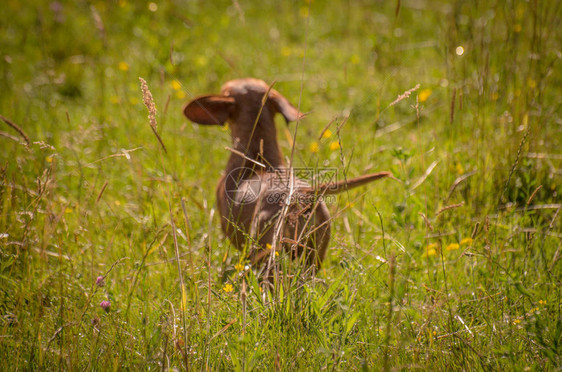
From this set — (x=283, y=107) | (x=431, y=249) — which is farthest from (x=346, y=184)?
(x=283, y=107)

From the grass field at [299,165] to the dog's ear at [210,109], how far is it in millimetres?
220

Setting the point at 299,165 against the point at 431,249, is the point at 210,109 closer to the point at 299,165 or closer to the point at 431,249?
the point at 299,165

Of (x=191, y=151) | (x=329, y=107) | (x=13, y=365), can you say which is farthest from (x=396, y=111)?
(x=13, y=365)

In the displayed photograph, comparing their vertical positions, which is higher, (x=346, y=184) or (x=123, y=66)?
(x=123, y=66)

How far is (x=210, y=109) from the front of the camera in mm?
2506

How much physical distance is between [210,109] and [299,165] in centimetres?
58

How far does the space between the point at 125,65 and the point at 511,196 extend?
10.4 ft

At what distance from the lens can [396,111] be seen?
12.6ft

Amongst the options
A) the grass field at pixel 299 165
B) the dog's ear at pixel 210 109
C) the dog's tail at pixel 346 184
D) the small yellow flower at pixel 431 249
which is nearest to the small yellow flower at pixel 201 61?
the grass field at pixel 299 165

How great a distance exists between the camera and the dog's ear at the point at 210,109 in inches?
96.3

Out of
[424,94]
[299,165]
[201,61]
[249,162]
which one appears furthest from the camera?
[201,61]

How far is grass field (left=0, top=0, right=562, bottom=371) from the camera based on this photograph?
1621 millimetres

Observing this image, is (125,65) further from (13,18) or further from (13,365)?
(13,365)

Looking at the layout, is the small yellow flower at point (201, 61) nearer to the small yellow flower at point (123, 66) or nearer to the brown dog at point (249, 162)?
the small yellow flower at point (123, 66)
